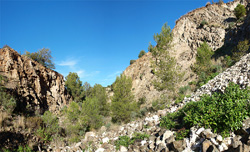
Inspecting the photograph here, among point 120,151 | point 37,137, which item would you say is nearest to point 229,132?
point 120,151

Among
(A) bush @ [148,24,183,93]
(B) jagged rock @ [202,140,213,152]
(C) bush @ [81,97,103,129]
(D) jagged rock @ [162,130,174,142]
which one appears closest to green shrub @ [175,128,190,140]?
(D) jagged rock @ [162,130,174,142]

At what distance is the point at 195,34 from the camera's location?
28.9 metres

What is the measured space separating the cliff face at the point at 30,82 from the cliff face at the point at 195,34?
59.8ft

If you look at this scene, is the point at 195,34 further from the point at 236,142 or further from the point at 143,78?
the point at 236,142

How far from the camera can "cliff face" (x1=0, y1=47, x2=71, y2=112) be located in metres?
16.3

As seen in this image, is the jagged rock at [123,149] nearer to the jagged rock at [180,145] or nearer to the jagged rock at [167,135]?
the jagged rock at [167,135]

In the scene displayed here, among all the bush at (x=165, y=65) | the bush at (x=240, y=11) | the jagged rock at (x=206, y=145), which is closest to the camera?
the jagged rock at (x=206, y=145)

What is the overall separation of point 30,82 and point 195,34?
3369 centimetres

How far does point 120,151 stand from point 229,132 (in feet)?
13.4

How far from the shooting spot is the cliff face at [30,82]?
16266 millimetres

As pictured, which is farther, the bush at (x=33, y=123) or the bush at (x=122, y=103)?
the bush at (x=122, y=103)

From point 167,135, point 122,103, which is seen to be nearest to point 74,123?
point 122,103

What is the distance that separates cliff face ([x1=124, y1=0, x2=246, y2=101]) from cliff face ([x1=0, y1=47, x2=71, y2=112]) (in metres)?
18.2

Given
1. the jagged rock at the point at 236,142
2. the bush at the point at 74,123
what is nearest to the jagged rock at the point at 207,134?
the jagged rock at the point at 236,142
